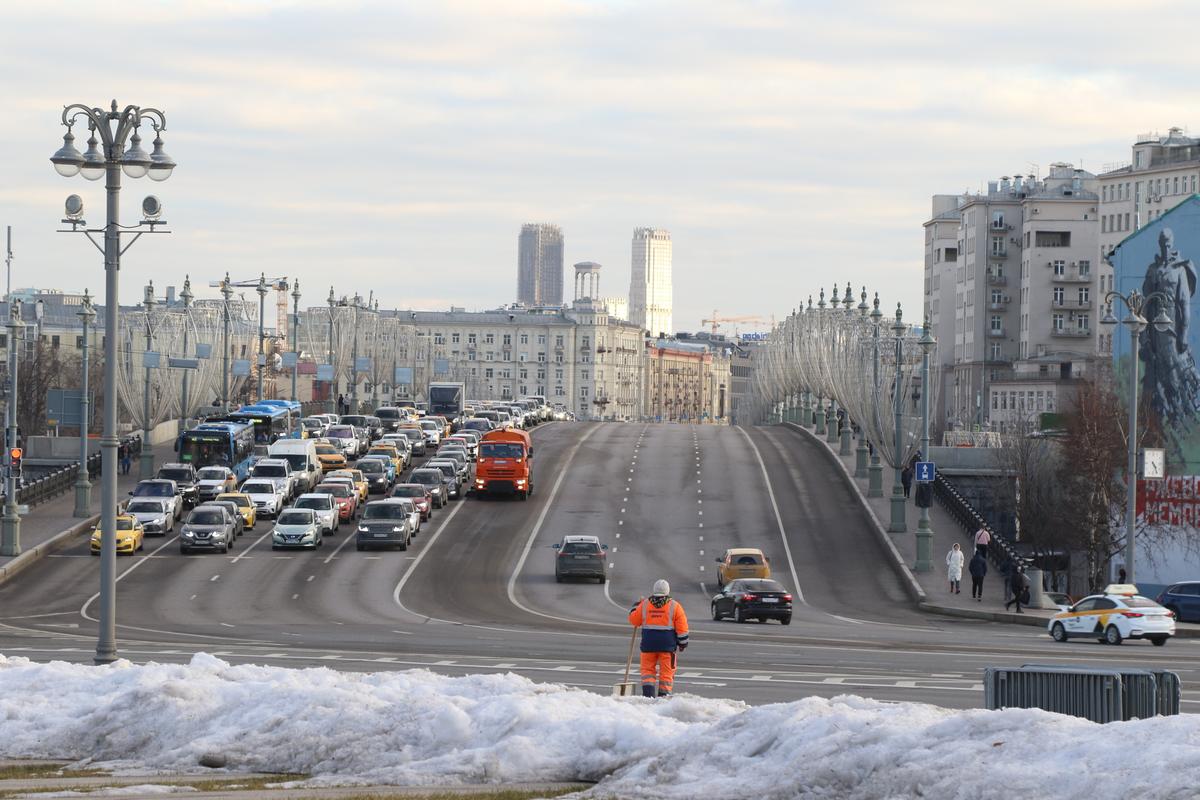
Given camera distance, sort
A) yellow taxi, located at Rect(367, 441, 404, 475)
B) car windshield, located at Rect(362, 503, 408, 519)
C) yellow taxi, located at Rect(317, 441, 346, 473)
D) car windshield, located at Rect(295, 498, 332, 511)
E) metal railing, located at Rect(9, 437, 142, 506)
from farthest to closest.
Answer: yellow taxi, located at Rect(367, 441, 404, 475) → yellow taxi, located at Rect(317, 441, 346, 473) → metal railing, located at Rect(9, 437, 142, 506) → car windshield, located at Rect(295, 498, 332, 511) → car windshield, located at Rect(362, 503, 408, 519)

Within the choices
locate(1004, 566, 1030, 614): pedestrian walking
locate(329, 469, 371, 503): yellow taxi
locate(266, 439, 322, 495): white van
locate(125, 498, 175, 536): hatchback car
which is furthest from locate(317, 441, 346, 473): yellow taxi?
locate(1004, 566, 1030, 614): pedestrian walking

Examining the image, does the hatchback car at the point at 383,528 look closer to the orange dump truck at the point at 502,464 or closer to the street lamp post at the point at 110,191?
the orange dump truck at the point at 502,464

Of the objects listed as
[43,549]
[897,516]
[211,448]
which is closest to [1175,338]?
[897,516]

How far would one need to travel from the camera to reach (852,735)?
589 inches

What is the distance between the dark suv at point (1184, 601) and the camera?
4675 cm

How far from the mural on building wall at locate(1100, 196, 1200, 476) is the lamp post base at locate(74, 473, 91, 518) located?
37711 millimetres

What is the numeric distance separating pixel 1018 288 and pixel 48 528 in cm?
12913

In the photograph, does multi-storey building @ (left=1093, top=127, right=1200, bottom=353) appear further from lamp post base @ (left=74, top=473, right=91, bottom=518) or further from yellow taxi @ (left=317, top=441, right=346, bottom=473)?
lamp post base @ (left=74, top=473, right=91, bottom=518)

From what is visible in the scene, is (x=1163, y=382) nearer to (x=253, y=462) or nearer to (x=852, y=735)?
(x=253, y=462)

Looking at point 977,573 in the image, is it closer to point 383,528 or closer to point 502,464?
point 383,528

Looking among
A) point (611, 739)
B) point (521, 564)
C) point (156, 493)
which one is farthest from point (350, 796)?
point (156, 493)

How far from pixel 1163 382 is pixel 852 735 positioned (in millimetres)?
59205

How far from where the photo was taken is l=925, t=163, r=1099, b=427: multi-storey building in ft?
549

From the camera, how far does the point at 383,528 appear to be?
58062 millimetres
